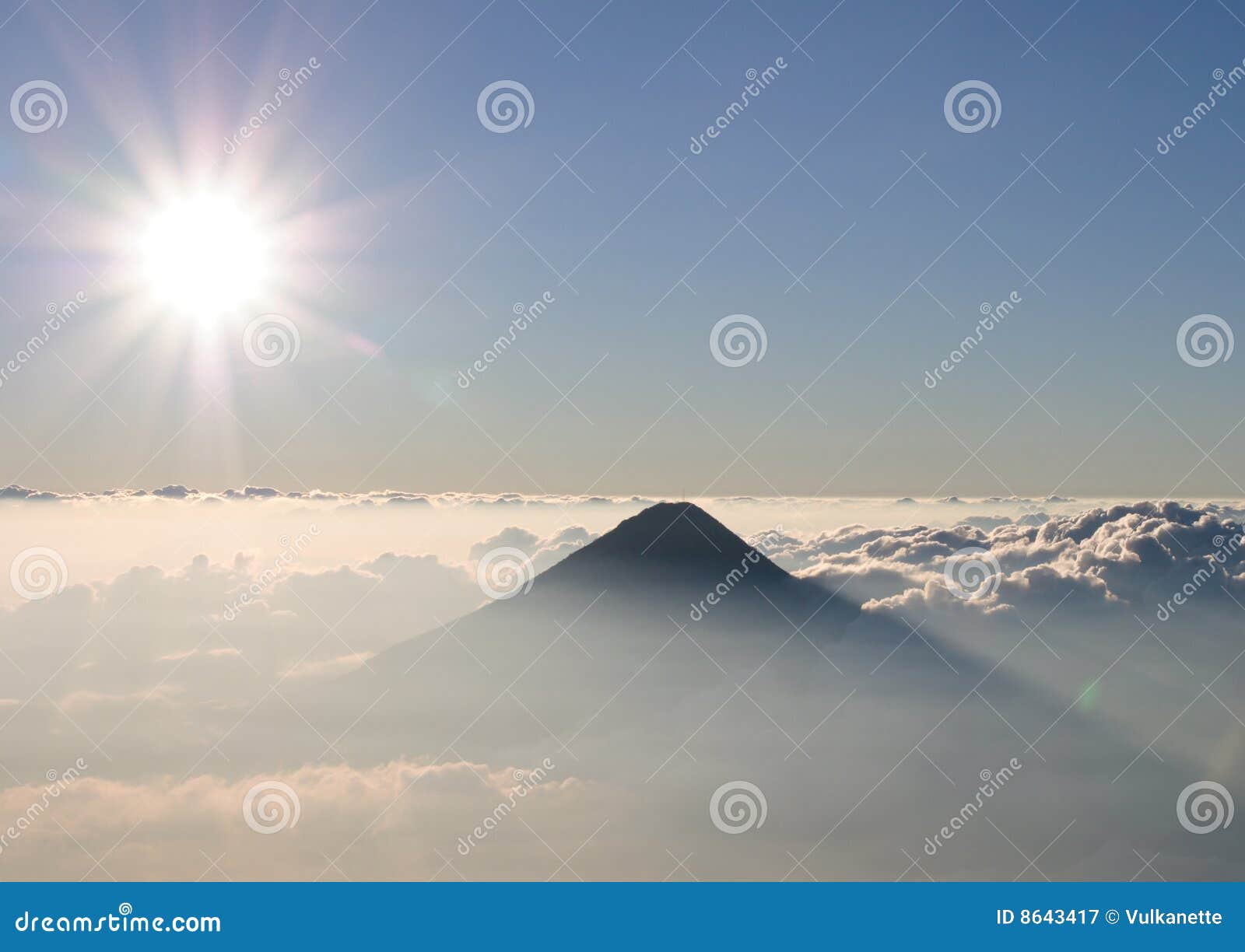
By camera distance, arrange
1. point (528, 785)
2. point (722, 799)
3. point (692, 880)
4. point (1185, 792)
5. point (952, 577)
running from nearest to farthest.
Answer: point (692, 880), point (722, 799), point (528, 785), point (1185, 792), point (952, 577)

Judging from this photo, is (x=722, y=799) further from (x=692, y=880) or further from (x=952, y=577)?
(x=952, y=577)

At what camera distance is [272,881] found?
3400 cm

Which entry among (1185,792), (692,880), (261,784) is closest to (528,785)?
(261,784)

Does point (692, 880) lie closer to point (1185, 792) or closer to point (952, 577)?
point (1185, 792)

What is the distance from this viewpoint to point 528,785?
54.2m
